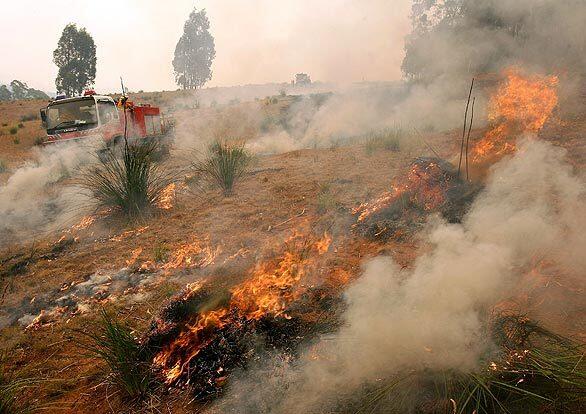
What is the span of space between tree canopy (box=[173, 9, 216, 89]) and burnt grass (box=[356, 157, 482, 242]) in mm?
46214

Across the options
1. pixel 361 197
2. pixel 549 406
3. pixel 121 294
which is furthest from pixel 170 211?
pixel 549 406

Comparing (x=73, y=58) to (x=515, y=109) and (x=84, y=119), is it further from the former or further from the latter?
(x=515, y=109)

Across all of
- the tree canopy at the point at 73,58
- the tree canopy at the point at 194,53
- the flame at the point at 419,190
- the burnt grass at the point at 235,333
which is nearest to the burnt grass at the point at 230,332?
the burnt grass at the point at 235,333

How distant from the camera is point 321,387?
2.40 meters

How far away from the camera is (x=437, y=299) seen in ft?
9.06

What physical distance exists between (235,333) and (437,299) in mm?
1520

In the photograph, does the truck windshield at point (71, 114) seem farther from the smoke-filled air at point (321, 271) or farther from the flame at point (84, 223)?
the flame at point (84, 223)

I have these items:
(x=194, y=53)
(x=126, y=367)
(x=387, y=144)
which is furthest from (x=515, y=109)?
(x=194, y=53)

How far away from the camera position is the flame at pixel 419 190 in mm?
5047

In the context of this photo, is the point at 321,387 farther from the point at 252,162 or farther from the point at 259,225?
the point at 252,162

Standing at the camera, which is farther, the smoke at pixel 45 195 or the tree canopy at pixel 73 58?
the tree canopy at pixel 73 58

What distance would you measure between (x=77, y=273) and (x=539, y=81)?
10.5 m

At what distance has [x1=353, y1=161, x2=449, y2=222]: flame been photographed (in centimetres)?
505

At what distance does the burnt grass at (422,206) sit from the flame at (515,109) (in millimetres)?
1273
